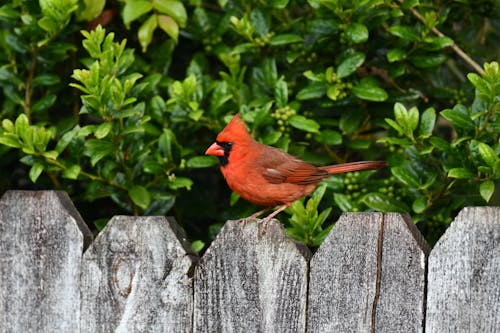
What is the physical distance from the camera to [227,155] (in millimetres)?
3309

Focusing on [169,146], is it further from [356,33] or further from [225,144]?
[356,33]

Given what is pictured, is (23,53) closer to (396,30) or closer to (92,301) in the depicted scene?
(92,301)

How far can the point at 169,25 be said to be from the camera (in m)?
3.40

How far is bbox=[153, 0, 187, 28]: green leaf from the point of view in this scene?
3.38m

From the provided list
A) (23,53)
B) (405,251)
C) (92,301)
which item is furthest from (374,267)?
(23,53)

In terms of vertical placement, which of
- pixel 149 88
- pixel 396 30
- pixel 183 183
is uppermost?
pixel 396 30

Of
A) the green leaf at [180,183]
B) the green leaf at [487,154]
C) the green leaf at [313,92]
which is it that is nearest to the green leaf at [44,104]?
the green leaf at [180,183]

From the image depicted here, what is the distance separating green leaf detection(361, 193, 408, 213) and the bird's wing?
0.36 m

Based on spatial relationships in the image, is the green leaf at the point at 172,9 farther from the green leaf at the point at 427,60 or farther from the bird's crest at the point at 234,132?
the green leaf at the point at 427,60

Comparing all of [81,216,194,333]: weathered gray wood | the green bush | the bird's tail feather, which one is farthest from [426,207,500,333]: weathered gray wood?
the bird's tail feather

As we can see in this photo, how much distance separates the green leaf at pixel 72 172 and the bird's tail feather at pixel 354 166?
940mm

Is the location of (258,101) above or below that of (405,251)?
below

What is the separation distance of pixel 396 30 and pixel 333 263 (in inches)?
46.3

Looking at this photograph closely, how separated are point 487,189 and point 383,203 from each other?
46cm
